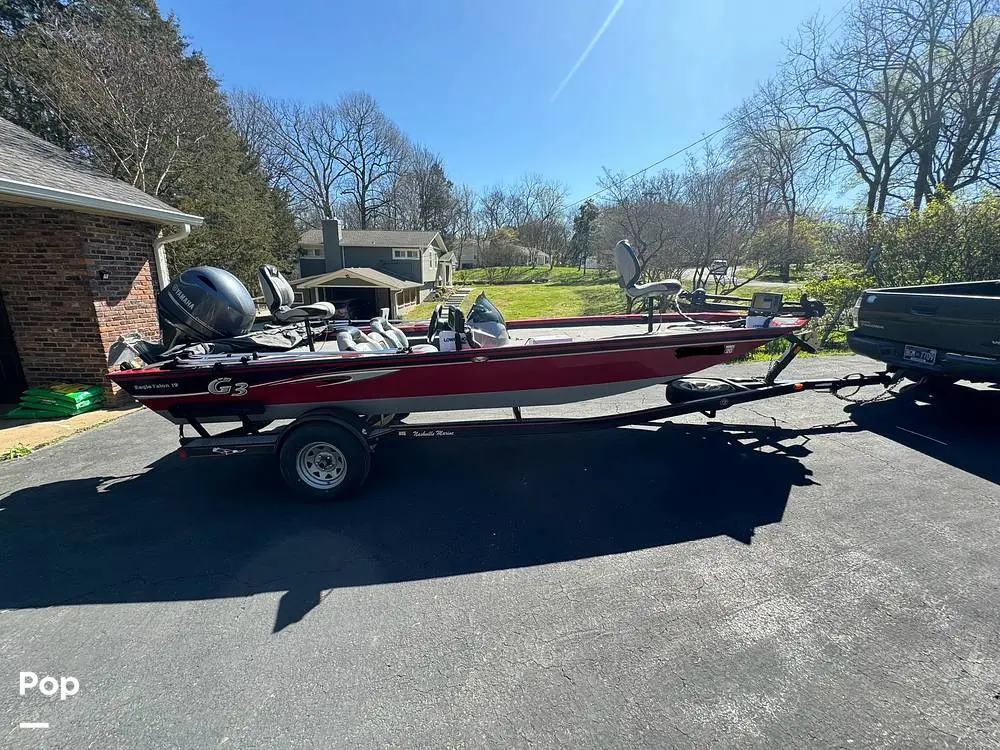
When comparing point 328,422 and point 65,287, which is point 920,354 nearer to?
point 328,422

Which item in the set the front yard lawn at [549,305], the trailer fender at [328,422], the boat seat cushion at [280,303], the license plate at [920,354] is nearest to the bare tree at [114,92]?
the boat seat cushion at [280,303]

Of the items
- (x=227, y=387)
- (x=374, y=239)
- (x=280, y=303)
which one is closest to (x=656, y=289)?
(x=280, y=303)

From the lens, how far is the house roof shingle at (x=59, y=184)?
491 cm

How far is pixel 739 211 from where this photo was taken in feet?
55.1

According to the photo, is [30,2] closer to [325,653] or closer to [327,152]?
[325,653]

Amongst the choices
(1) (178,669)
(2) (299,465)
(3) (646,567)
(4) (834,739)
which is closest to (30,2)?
(2) (299,465)

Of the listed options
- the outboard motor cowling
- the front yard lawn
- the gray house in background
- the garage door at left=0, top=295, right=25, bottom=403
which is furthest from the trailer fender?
the gray house in background

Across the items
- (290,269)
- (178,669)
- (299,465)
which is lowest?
(178,669)

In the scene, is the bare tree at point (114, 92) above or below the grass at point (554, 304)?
above

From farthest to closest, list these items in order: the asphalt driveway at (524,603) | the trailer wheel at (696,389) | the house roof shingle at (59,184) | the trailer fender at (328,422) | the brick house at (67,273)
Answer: the brick house at (67,273), the house roof shingle at (59,184), the trailer wheel at (696,389), the trailer fender at (328,422), the asphalt driveway at (524,603)

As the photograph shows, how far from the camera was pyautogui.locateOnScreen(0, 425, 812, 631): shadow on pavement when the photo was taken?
2.71 meters

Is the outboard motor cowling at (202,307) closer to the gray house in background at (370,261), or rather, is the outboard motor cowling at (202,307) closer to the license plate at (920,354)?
the license plate at (920,354)

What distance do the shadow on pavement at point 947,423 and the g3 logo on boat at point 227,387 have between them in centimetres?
617

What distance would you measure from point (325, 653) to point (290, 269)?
93.3ft
